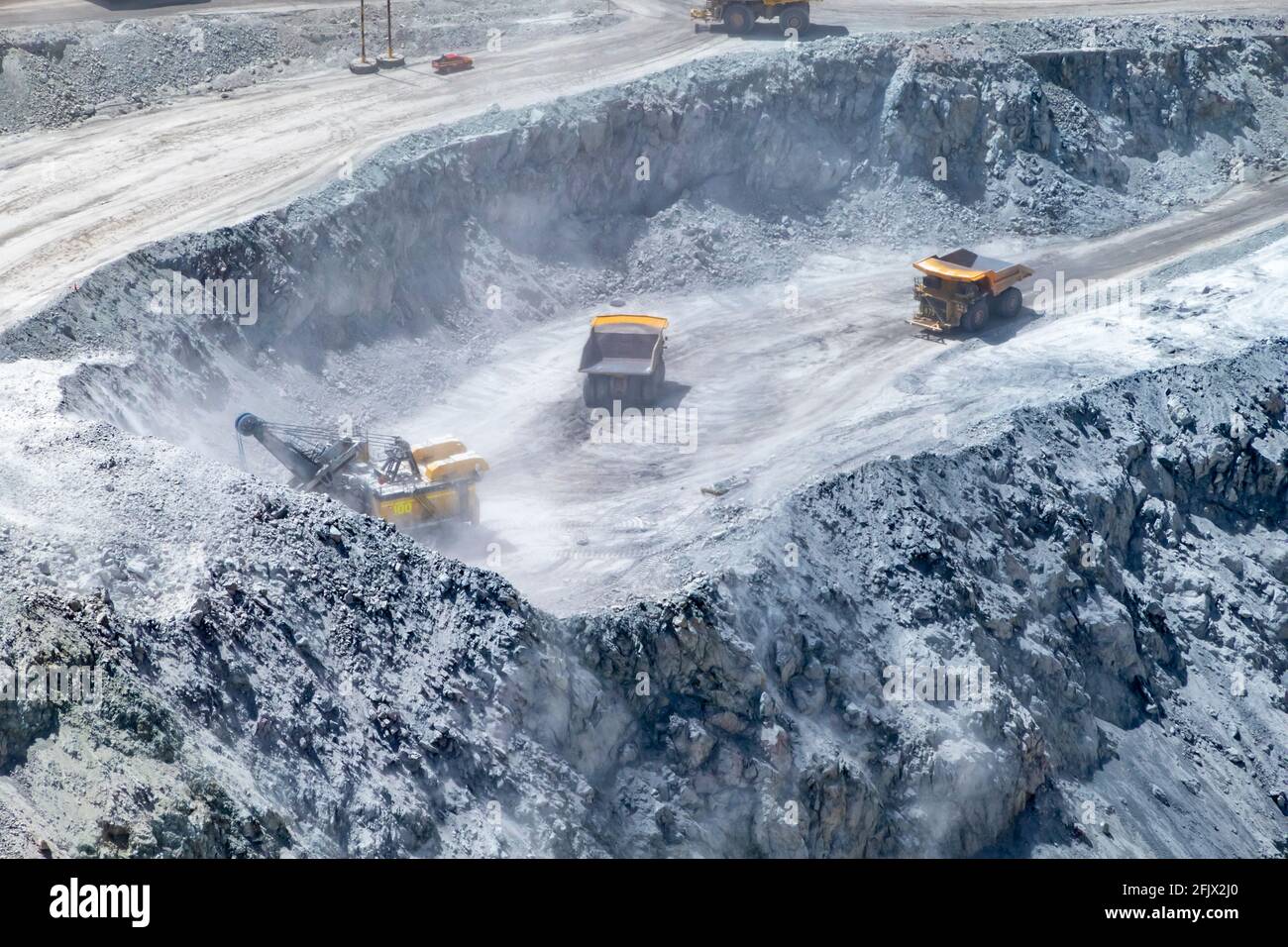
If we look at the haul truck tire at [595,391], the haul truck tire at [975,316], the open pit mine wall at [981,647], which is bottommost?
the open pit mine wall at [981,647]

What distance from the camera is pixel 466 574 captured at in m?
20.3

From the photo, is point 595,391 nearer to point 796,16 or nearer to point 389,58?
point 389,58

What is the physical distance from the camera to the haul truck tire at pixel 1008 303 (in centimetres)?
3391

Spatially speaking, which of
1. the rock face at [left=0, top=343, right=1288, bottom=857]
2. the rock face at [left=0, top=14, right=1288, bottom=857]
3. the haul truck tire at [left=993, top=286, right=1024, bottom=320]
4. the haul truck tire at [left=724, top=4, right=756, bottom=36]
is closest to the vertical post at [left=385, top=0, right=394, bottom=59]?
the rock face at [left=0, top=14, right=1288, bottom=857]

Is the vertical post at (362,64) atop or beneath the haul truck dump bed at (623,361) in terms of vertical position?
atop

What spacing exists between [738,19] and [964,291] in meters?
15.2

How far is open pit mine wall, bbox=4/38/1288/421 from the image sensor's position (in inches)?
1174

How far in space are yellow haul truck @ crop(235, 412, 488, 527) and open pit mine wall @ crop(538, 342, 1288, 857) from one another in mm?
4741

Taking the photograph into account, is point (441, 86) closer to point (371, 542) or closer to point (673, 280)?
point (673, 280)

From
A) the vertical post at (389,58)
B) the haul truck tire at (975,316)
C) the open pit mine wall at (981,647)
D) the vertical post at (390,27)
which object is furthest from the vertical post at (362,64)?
the open pit mine wall at (981,647)

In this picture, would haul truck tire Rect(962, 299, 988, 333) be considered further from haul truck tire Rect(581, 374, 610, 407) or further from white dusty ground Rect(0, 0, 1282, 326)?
white dusty ground Rect(0, 0, 1282, 326)

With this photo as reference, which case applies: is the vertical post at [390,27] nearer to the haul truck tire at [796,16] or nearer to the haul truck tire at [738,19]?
the haul truck tire at [738,19]

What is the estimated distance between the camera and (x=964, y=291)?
33188 mm

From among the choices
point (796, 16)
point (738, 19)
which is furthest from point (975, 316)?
point (738, 19)
